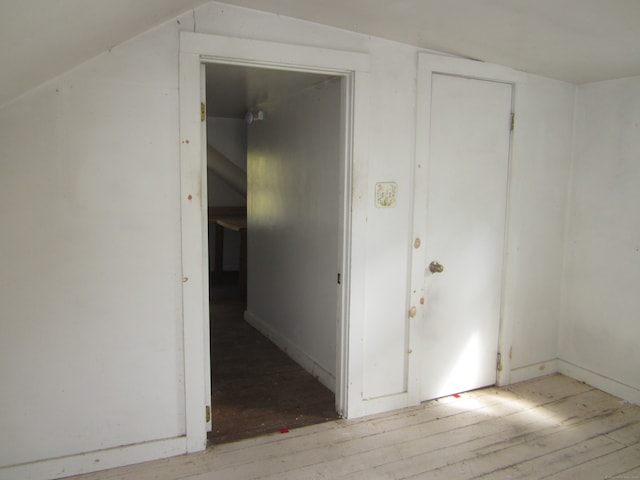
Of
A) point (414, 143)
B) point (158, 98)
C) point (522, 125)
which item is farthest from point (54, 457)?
point (522, 125)

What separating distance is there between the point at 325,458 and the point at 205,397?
0.72 metres

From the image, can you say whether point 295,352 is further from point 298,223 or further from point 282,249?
point 298,223

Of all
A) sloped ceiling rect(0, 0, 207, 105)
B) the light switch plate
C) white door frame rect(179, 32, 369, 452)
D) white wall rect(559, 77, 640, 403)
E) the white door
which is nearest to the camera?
sloped ceiling rect(0, 0, 207, 105)

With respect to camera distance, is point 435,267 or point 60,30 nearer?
point 60,30

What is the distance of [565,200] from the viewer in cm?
353

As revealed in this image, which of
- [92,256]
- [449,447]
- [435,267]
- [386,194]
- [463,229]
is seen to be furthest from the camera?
[463,229]

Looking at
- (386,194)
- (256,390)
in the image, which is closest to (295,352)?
(256,390)

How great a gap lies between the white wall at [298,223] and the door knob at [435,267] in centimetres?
60

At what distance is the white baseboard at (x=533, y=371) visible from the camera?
11.3 feet

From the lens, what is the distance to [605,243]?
3.31m

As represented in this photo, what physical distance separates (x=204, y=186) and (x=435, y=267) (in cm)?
152

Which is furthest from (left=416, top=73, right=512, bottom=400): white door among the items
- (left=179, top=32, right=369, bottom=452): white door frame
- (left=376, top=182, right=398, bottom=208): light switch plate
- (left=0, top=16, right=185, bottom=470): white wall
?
(left=0, top=16, right=185, bottom=470): white wall

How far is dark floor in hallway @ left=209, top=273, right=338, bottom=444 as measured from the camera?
281cm

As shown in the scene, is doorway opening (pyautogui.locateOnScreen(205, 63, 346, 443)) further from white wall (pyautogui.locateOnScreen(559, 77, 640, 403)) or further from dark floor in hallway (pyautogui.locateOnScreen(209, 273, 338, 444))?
white wall (pyautogui.locateOnScreen(559, 77, 640, 403))
